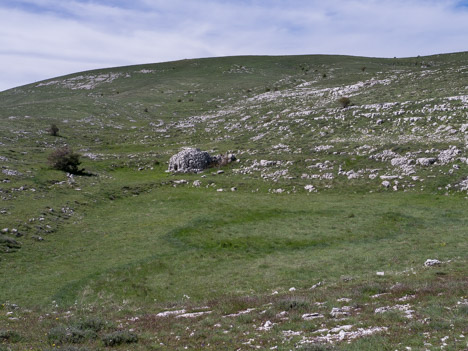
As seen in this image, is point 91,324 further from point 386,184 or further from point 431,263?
point 386,184

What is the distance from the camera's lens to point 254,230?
33188 mm

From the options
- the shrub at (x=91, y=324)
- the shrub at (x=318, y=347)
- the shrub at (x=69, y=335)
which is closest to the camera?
the shrub at (x=318, y=347)

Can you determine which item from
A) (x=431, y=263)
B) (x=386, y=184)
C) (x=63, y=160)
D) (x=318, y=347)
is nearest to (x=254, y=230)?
(x=431, y=263)

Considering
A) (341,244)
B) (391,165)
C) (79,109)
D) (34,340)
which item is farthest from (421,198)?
(79,109)

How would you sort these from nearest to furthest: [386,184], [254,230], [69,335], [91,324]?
1. [69,335]
2. [91,324]
3. [254,230]
4. [386,184]

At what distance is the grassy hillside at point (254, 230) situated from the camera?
13.9 m

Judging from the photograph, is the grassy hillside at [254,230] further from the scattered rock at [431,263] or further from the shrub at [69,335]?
the scattered rock at [431,263]

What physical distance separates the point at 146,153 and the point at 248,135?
19608 millimetres

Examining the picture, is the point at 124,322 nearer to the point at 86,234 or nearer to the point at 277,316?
the point at 277,316

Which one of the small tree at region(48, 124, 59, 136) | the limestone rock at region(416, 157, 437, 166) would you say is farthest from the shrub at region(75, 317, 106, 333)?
the small tree at region(48, 124, 59, 136)

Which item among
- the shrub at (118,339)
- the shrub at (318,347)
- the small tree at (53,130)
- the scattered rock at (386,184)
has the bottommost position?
the scattered rock at (386,184)

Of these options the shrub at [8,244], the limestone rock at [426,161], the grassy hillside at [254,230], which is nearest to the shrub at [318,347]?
the grassy hillside at [254,230]

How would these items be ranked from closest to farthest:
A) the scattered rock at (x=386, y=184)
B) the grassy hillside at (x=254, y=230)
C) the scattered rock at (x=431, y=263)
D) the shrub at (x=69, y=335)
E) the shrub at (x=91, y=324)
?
the shrub at (x=69, y=335), the grassy hillside at (x=254, y=230), the shrub at (x=91, y=324), the scattered rock at (x=431, y=263), the scattered rock at (x=386, y=184)

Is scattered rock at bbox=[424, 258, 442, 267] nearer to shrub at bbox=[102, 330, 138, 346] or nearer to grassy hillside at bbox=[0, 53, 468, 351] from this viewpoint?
grassy hillside at bbox=[0, 53, 468, 351]
